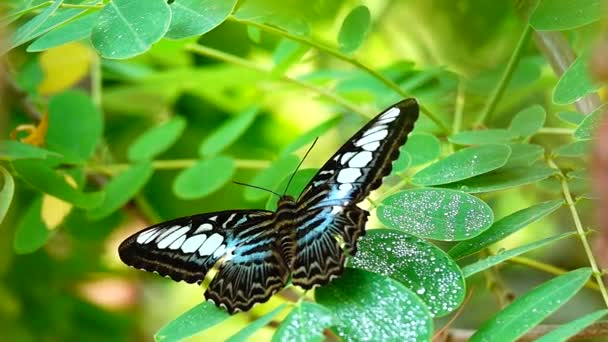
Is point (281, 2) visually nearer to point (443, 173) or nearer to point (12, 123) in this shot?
point (443, 173)

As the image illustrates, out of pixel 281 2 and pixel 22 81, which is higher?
pixel 281 2

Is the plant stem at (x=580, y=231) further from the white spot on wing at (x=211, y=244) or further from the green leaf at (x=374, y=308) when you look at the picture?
the white spot on wing at (x=211, y=244)

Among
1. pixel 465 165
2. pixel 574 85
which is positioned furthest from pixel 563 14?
pixel 465 165

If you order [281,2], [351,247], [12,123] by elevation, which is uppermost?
[281,2]

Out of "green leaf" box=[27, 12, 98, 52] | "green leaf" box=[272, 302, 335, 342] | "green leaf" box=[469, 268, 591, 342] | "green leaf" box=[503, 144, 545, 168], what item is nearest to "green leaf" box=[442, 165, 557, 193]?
"green leaf" box=[503, 144, 545, 168]

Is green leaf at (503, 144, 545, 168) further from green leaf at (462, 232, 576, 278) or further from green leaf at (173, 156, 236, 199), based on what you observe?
green leaf at (173, 156, 236, 199)

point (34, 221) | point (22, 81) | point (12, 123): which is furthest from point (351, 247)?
point (12, 123)

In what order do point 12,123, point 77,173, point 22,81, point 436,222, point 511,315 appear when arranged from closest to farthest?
1. point 511,315
2. point 436,222
3. point 77,173
4. point 22,81
5. point 12,123
